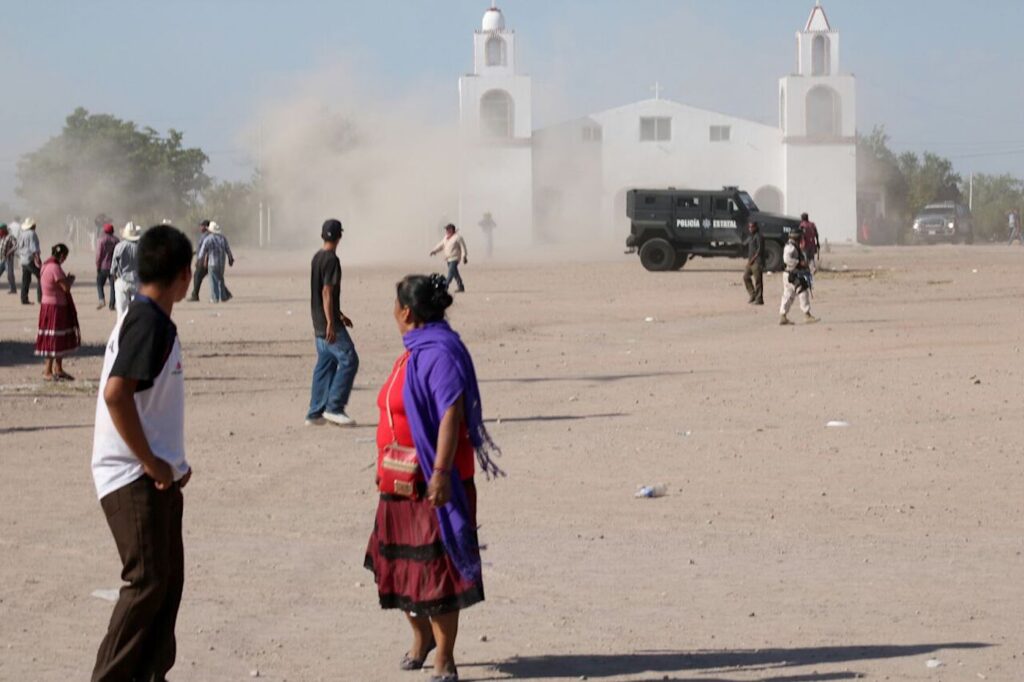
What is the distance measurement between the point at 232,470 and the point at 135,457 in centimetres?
672

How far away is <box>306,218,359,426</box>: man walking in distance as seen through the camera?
13.4m

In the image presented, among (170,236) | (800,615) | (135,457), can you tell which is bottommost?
(800,615)

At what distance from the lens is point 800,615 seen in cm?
759

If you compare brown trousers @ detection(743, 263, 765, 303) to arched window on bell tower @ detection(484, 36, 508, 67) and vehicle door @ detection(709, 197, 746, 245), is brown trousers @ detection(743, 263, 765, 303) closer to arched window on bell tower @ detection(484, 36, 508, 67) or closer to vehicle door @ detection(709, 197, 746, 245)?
vehicle door @ detection(709, 197, 746, 245)

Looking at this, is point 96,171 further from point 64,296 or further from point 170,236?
point 170,236

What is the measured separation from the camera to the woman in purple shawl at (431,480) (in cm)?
626

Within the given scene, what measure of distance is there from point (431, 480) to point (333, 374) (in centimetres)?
805

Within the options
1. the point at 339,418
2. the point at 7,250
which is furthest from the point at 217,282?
the point at 339,418

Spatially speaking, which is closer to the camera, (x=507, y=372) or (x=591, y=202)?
(x=507, y=372)

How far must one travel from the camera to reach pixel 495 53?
241 ft

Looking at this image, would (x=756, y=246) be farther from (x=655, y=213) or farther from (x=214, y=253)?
(x=655, y=213)

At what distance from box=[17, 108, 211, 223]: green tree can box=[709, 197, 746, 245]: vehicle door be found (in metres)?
63.2

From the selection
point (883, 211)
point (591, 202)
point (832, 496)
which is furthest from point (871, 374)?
point (883, 211)

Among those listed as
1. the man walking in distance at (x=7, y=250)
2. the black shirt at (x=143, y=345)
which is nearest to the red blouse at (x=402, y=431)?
the black shirt at (x=143, y=345)
